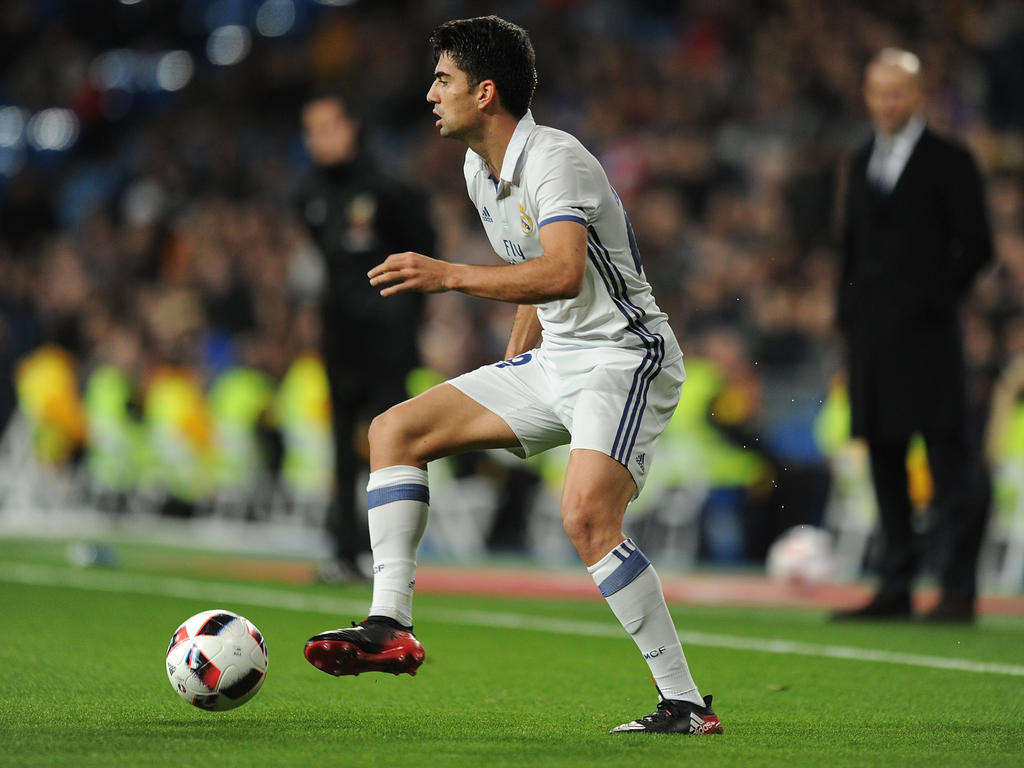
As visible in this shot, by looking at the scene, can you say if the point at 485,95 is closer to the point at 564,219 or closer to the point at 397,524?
the point at 564,219

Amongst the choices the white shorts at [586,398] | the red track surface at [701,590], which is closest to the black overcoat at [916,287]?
the red track surface at [701,590]

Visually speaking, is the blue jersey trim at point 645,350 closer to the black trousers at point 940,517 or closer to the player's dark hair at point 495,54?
the player's dark hair at point 495,54

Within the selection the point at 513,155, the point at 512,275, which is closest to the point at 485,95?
the point at 513,155

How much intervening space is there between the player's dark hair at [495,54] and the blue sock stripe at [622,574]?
132cm

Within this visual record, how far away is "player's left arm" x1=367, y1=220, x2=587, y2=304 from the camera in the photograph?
4.43 metres

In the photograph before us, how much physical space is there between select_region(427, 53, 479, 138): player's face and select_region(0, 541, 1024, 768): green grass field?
1724mm

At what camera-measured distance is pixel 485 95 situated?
4855 millimetres

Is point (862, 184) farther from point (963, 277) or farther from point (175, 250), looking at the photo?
point (175, 250)

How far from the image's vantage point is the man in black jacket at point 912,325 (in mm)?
8172

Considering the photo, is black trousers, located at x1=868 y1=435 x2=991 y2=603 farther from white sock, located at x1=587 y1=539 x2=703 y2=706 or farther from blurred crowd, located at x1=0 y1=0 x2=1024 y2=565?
white sock, located at x1=587 y1=539 x2=703 y2=706

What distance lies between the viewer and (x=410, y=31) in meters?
20.6

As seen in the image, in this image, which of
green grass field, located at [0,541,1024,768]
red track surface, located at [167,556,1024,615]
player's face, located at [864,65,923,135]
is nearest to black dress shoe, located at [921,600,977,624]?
green grass field, located at [0,541,1024,768]

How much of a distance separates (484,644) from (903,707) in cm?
227

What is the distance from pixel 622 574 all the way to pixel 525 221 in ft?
3.38
